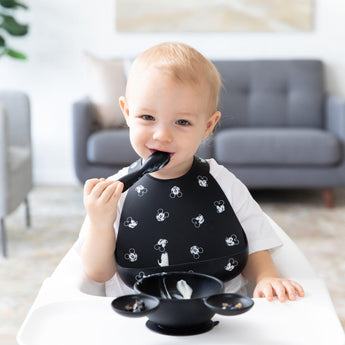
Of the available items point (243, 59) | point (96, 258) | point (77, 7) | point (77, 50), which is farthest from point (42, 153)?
point (96, 258)

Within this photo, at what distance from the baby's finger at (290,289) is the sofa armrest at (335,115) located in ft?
8.70

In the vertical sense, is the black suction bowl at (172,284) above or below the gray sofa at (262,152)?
above

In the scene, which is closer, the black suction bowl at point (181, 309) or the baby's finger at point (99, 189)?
the black suction bowl at point (181, 309)

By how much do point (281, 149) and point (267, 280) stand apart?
8.14ft

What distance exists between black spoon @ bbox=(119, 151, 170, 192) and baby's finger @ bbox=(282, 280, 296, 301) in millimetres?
263

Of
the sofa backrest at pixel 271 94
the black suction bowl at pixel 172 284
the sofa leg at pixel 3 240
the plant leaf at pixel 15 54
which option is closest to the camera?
the black suction bowl at pixel 172 284

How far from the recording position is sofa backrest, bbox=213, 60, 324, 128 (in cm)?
395

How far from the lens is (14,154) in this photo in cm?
299

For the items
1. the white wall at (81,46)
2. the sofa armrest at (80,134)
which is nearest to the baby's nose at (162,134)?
the sofa armrest at (80,134)

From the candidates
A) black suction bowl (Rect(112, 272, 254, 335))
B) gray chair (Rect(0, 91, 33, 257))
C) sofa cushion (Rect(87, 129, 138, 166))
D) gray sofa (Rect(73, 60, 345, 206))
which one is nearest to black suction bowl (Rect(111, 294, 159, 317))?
black suction bowl (Rect(112, 272, 254, 335))

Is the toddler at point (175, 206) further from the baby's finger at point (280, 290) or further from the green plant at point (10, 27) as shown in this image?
the green plant at point (10, 27)

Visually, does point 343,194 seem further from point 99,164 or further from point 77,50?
point 77,50

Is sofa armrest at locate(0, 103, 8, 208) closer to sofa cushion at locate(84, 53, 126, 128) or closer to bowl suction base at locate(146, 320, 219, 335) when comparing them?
sofa cushion at locate(84, 53, 126, 128)

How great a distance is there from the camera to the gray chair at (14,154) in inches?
103
